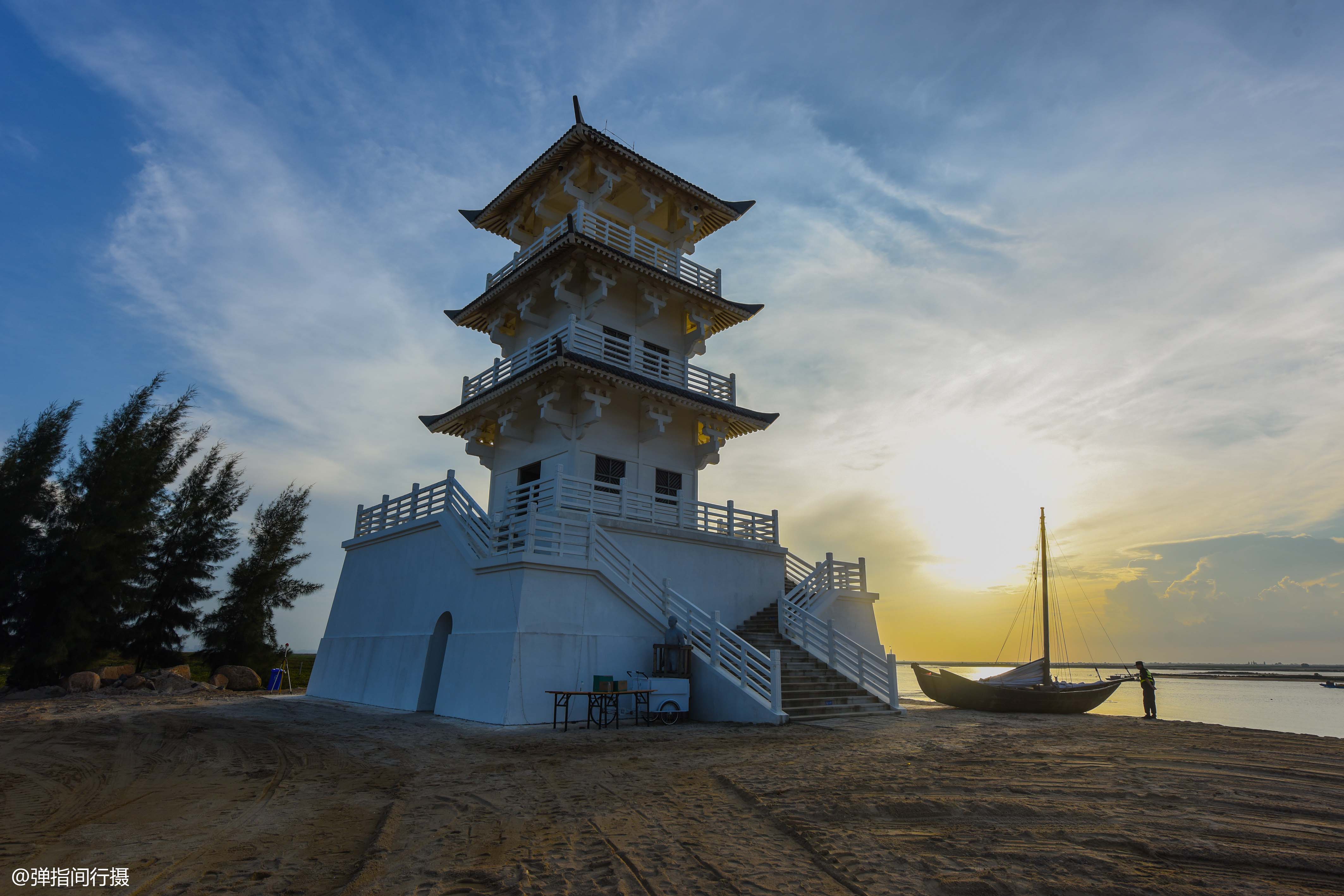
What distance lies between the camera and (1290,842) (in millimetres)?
5219

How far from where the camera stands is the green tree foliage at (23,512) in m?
19.5

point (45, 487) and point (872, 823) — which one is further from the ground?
point (45, 487)

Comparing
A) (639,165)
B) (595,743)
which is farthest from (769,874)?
(639,165)

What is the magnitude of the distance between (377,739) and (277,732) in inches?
80.6

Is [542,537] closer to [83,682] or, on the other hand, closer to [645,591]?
[645,591]

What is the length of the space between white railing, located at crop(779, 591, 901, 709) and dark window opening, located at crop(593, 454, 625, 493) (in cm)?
555

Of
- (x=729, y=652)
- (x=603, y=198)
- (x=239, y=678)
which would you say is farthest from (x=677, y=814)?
(x=239, y=678)

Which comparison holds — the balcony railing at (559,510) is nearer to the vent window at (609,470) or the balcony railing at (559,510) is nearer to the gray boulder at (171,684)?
the vent window at (609,470)

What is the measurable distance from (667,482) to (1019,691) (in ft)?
36.5

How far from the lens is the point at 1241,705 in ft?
120

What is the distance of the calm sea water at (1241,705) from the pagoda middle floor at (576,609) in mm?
5712

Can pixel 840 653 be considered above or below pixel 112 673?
above

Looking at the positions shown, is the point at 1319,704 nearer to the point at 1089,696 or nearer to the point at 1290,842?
the point at 1089,696

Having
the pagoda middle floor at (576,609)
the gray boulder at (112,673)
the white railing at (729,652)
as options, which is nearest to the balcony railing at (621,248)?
the pagoda middle floor at (576,609)
